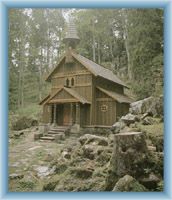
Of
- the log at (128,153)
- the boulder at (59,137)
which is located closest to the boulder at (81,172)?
the log at (128,153)

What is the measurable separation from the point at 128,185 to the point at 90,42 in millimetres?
4421

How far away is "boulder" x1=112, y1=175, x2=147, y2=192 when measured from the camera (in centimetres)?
452

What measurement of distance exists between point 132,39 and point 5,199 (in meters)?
4.81

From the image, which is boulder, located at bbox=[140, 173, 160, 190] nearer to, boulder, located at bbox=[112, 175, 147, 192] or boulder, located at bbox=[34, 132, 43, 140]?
boulder, located at bbox=[112, 175, 147, 192]

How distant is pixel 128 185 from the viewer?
4.51 metres

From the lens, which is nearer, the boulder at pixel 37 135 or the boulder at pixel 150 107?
the boulder at pixel 150 107

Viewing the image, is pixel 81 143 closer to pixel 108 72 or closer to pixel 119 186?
pixel 119 186

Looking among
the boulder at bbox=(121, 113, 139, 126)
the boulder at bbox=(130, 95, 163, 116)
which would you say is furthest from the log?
the boulder at bbox=(121, 113, 139, 126)

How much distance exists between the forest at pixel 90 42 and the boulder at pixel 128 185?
7.25 feet

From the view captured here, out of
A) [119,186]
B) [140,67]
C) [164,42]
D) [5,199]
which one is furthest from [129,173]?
[140,67]

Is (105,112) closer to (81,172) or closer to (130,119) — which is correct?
(130,119)

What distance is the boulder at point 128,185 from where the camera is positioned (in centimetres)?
452

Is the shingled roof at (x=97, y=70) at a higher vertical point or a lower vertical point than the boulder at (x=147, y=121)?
higher

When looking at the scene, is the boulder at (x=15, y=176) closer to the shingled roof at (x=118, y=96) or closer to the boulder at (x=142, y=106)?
the boulder at (x=142, y=106)
